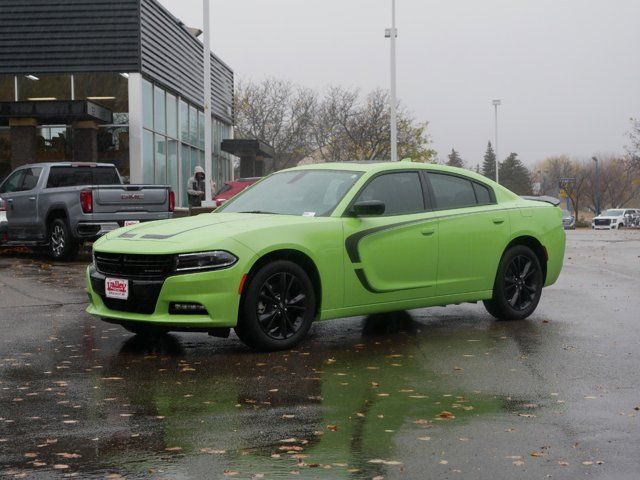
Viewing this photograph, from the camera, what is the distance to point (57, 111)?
2973 centimetres

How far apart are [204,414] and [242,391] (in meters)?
0.77

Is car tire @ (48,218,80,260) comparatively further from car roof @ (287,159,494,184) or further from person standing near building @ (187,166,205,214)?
car roof @ (287,159,494,184)

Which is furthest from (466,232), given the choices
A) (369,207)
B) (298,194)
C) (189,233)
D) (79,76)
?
(79,76)

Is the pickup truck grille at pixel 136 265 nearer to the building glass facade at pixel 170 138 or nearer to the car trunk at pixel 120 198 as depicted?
the car trunk at pixel 120 198

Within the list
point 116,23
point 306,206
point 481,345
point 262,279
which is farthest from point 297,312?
point 116,23

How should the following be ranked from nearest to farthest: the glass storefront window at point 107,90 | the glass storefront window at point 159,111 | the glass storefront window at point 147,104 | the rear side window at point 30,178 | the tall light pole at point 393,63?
the rear side window at point 30,178, the glass storefront window at point 107,90, the glass storefront window at point 147,104, the glass storefront window at point 159,111, the tall light pole at point 393,63

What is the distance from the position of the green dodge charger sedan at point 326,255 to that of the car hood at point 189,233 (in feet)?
0.05

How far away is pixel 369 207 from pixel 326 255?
1.91 ft

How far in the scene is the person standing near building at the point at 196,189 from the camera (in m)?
24.6

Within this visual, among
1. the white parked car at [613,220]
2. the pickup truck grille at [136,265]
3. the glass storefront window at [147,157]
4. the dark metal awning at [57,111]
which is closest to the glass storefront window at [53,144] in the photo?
the dark metal awning at [57,111]

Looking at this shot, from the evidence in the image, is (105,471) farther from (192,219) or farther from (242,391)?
(192,219)

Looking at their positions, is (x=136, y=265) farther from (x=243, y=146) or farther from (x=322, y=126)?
(x=322, y=126)

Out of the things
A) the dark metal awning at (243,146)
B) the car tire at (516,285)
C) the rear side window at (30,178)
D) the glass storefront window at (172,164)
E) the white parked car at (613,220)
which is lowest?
the white parked car at (613,220)

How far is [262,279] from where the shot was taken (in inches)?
325
